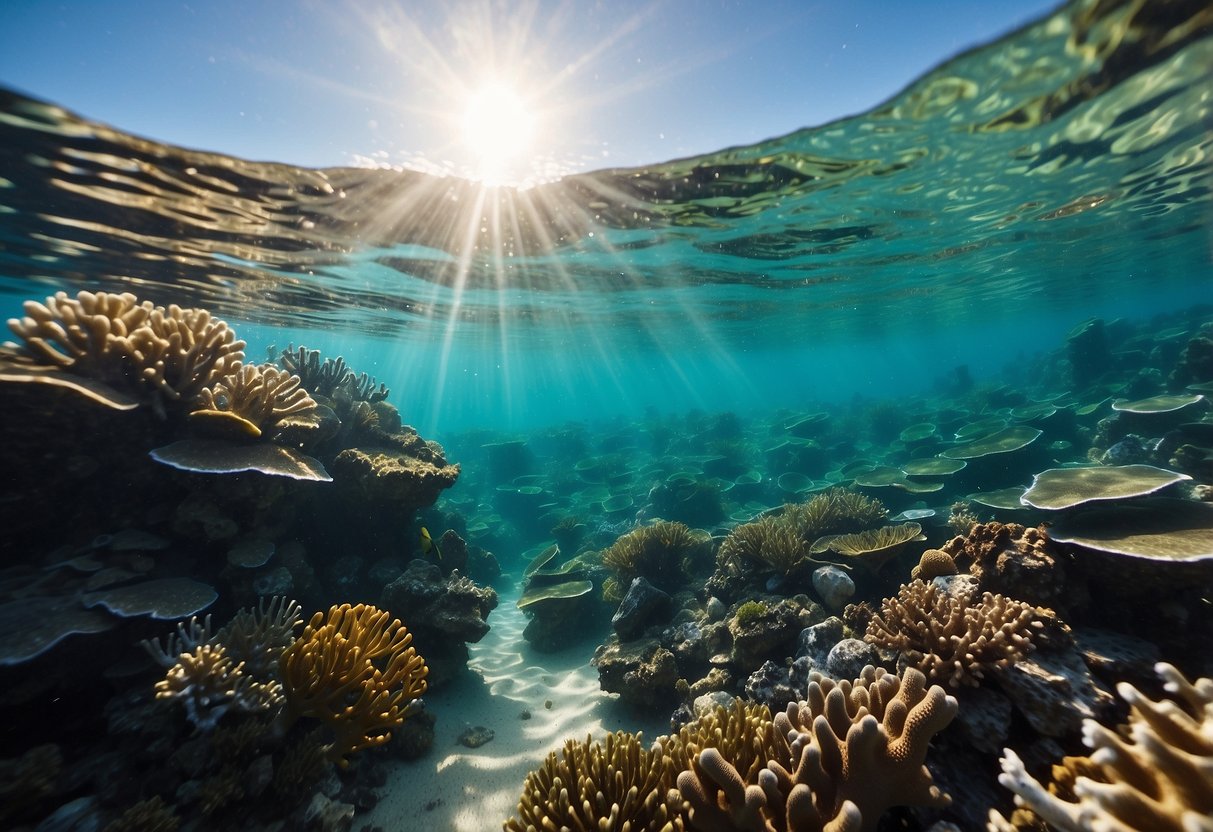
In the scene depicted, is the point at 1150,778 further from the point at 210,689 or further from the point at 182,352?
the point at 182,352

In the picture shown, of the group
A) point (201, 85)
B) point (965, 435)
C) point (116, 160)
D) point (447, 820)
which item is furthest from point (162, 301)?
point (965, 435)

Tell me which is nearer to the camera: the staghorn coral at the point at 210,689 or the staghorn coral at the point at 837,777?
the staghorn coral at the point at 837,777

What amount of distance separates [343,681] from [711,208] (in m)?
12.4

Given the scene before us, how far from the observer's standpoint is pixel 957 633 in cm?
370

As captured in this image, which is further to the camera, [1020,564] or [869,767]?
[1020,564]

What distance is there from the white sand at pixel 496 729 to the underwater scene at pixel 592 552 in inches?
2.0

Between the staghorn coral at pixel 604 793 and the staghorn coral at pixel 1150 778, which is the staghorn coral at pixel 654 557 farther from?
the staghorn coral at pixel 1150 778

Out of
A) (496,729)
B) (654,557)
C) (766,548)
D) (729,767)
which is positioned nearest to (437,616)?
(496,729)

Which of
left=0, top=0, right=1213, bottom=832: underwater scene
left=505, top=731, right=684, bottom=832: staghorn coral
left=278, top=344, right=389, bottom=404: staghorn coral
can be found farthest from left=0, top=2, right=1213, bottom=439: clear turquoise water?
left=505, top=731, right=684, bottom=832: staghorn coral

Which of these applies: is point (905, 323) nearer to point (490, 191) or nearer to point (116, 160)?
A: point (490, 191)

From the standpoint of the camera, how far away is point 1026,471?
11781mm

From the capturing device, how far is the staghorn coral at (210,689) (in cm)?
390

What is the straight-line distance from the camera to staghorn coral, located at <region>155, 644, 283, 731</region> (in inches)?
154

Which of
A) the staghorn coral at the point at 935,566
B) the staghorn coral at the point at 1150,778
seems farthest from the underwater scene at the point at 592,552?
the staghorn coral at the point at 935,566
